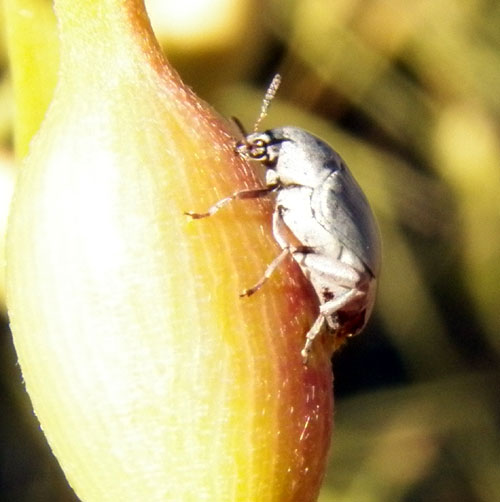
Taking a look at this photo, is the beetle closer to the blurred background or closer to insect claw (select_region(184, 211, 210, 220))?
insect claw (select_region(184, 211, 210, 220))

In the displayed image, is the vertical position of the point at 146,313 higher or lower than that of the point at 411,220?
higher

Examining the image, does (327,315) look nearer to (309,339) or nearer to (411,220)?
(309,339)

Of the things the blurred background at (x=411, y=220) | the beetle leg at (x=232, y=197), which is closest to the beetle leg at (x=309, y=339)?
the beetle leg at (x=232, y=197)

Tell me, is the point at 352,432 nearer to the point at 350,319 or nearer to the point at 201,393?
the point at 350,319

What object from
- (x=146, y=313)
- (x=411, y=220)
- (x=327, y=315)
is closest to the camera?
(x=146, y=313)

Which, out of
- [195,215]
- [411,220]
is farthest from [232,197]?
[411,220]
